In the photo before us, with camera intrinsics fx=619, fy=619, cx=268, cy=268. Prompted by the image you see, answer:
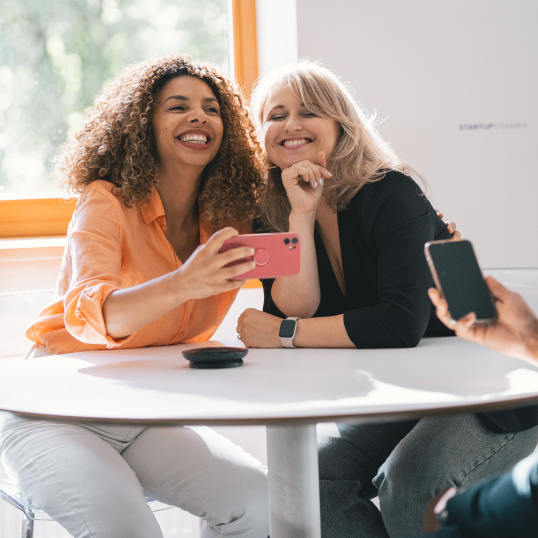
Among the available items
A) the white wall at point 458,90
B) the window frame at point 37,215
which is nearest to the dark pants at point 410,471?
the white wall at point 458,90

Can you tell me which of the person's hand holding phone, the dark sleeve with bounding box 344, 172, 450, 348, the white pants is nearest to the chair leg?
the white pants

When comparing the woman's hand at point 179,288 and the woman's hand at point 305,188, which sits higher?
the woman's hand at point 305,188

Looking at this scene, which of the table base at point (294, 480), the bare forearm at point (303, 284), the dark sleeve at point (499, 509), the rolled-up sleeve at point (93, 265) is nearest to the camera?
the dark sleeve at point (499, 509)

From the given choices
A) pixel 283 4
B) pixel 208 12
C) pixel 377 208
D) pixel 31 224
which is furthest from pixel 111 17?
pixel 377 208

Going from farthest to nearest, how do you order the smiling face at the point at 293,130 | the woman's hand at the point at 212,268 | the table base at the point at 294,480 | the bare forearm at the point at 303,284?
the smiling face at the point at 293,130 < the bare forearm at the point at 303,284 < the woman's hand at the point at 212,268 < the table base at the point at 294,480

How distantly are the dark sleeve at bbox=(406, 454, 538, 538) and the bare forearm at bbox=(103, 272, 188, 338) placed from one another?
0.71 meters

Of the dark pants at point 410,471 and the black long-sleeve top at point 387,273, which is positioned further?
the black long-sleeve top at point 387,273

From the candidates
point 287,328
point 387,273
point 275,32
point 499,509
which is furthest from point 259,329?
point 275,32

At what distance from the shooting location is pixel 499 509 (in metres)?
0.55

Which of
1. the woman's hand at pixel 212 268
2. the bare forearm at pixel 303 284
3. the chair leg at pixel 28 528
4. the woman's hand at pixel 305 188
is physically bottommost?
the chair leg at pixel 28 528

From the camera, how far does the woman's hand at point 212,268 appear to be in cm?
112

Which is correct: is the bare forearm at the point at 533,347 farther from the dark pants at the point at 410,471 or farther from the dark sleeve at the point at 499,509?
the dark sleeve at the point at 499,509

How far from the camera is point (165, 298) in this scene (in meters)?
1.20

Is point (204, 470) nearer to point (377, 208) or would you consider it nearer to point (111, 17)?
point (377, 208)
